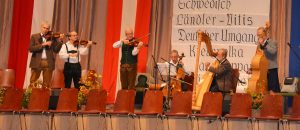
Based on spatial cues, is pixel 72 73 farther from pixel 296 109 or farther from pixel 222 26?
pixel 296 109

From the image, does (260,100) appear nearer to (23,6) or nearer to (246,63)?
(246,63)

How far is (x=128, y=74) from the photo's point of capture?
41.9 feet

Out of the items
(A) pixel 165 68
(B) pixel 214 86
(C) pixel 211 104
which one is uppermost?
(A) pixel 165 68

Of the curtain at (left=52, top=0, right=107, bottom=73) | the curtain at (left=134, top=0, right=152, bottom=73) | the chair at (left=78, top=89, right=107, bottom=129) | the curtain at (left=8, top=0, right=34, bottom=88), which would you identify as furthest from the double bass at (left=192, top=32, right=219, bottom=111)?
the curtain at (left=8, top=0, right=34, bottom=88)

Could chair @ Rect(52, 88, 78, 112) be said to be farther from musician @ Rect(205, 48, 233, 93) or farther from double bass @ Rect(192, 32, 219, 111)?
musician @ Rect(205, 48, 233, 93)

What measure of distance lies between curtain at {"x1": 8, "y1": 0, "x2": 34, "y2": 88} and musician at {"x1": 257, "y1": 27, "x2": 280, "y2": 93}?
17.8 feet

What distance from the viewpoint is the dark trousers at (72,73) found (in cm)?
1267

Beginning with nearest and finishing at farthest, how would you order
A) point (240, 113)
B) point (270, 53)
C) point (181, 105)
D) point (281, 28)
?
point (240, 113)
point (181, 105)
point (270, 53)
point (281, 28)

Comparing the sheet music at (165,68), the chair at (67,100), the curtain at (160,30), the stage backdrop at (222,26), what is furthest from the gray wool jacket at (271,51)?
the curtain at (160,30)

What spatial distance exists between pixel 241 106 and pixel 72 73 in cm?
328

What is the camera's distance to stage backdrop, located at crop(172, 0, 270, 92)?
44.7 ft

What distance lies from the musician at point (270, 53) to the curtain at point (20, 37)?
541 centimetres

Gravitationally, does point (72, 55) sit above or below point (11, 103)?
above

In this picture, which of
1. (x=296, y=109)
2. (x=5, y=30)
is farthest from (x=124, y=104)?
(x=5, y=30)
